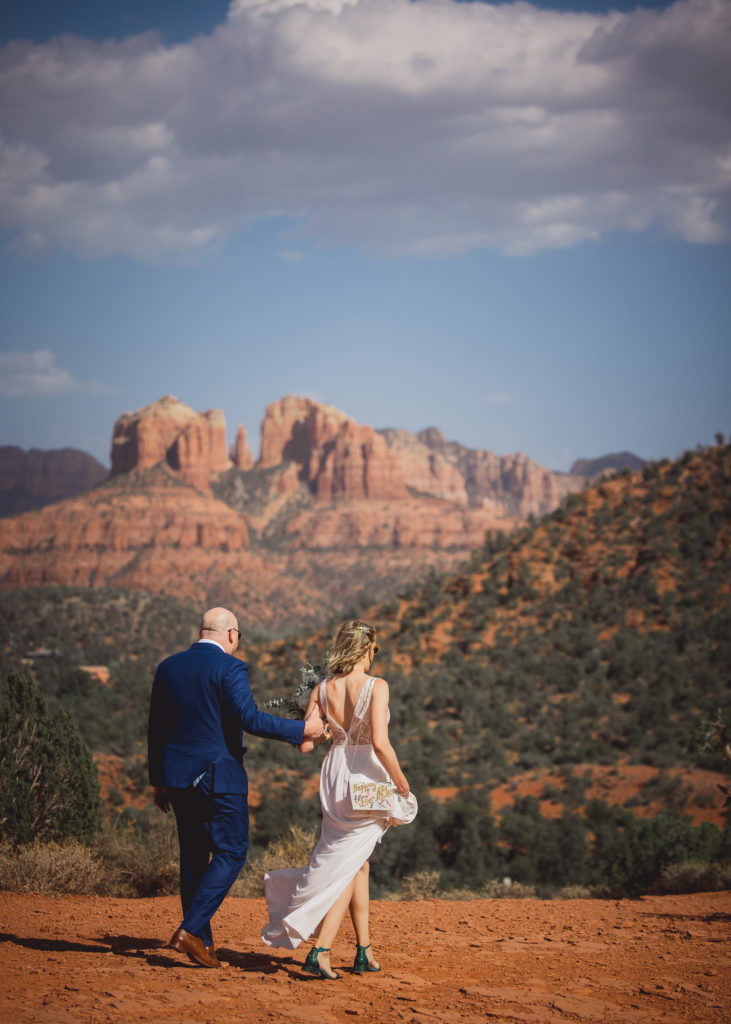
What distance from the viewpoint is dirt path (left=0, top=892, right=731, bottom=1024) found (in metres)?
4.50

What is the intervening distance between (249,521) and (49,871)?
4566 inches

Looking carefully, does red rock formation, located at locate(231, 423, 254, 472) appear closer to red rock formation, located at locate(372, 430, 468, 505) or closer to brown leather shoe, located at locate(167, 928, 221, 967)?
red rock formation, located at locate(372, 430, 468, 505)

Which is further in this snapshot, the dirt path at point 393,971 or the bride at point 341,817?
the bride at point 341,817

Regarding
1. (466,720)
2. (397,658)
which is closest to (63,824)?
(466,720)

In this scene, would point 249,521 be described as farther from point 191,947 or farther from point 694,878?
point 191,947

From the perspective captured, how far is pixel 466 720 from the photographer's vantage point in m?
26.6

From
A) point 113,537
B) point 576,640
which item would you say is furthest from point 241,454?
point 576,640

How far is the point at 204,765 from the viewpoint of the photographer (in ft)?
16.7

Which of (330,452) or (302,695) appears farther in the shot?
(330,452)

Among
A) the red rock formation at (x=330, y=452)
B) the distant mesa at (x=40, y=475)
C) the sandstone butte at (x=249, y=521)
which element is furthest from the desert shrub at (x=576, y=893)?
the distant mesa at (x=40, y=475)

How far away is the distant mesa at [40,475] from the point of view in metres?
180

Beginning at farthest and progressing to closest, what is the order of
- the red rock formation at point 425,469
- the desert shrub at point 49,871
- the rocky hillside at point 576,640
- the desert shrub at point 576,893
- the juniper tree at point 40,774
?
the red rock formation at point 425,469 → the rocky hillside at point 576,640 → the desert shrub at point 576,893 → the juniper tree at point 40,774 → the desert shrub at point 49,871

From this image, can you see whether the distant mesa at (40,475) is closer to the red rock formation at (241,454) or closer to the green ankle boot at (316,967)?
the red rock formation at (241,454)

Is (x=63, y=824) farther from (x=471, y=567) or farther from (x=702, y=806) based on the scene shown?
(x=471, y=567)
